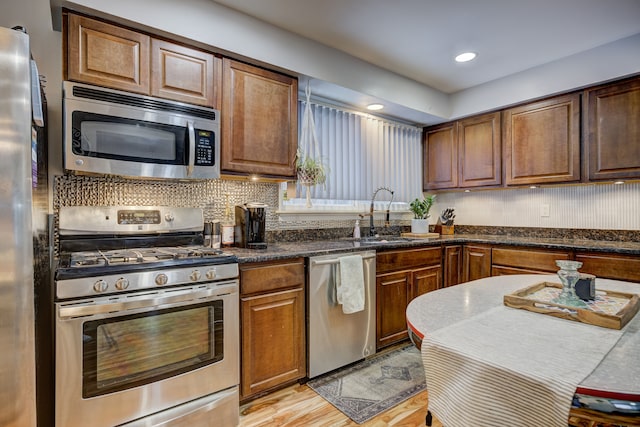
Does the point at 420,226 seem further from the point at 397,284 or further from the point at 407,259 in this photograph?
the point at 397,284

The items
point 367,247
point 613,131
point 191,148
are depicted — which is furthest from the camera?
point 613,131

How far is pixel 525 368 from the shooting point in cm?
71

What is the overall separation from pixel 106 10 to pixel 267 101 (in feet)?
3.34

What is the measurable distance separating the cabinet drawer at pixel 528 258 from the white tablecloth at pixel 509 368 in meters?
2.09

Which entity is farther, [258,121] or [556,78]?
[556,78]

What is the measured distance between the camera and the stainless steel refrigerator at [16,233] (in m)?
1.22

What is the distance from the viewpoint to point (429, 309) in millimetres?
1119

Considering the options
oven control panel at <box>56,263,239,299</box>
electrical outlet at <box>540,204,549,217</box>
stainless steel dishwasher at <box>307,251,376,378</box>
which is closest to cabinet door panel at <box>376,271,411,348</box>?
stainless steel dishwasher at <box>307,251,376,378</box>

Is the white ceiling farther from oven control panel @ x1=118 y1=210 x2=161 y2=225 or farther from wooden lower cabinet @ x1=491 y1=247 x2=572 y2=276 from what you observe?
wooden lower cabinet @ x1=491 y1=247 x2=572 y2=276

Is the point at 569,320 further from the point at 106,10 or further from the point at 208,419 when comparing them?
the point at 106,10

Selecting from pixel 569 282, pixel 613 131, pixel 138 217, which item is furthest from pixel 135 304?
pixel 613 131

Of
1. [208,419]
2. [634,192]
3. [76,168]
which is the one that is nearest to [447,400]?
[208,419]

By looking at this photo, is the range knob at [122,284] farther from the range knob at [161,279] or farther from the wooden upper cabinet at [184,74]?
the wooden upper cabinet at [184,74]

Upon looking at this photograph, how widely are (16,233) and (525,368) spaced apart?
1.65 m
